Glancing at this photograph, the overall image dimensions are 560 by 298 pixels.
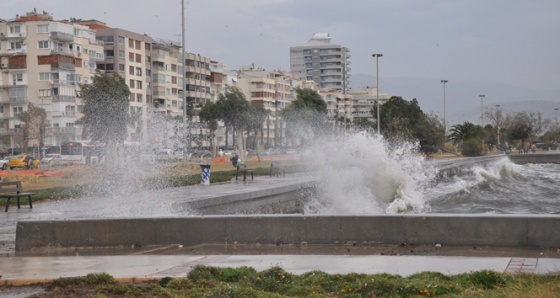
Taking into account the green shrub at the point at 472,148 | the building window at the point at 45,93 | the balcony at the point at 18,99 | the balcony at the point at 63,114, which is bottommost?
the green shrub at the point at 472,148

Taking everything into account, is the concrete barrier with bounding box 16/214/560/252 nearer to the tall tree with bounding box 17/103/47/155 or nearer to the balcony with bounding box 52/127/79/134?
the tall tree with bounding box 17/103/47/155

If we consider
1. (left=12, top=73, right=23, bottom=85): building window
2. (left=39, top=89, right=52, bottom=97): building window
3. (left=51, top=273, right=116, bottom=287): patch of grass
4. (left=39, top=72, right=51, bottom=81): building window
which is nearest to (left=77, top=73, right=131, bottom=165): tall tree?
(left=39, top=89, right=52, bottom=97): building window

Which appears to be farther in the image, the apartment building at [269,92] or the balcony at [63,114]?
the apartment building at [269,92]

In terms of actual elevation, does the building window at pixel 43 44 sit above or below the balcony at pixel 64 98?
above

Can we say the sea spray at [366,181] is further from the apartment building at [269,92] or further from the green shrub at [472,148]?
the apartment building at [269,92]

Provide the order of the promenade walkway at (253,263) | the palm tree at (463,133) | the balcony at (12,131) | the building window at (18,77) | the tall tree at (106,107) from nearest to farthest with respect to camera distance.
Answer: the promenade walkway at (253,263) < the tall tree at (106,107) < the balcony at (12,131) < the building window at (18,77) < the palm tree at (463,133)

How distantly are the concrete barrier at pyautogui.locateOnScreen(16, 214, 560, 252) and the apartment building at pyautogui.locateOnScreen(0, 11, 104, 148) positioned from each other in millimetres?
90102

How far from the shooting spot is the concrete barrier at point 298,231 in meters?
12.6

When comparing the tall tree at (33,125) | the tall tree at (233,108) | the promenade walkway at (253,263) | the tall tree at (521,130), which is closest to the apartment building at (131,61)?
the tall tree at (233,108)

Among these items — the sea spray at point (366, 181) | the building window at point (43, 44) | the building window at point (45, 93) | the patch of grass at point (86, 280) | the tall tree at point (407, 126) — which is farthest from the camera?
the building window at point (43, 44)

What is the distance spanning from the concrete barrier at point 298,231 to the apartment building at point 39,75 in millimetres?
90102

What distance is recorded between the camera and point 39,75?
104 m

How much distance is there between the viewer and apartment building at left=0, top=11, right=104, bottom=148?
102562 millimetres

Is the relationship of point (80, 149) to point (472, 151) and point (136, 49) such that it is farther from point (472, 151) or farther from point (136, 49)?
point (472, 151)
